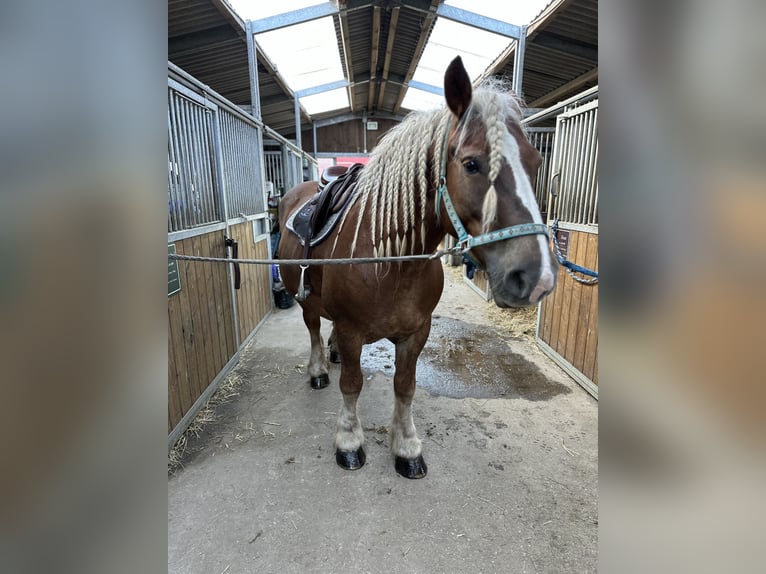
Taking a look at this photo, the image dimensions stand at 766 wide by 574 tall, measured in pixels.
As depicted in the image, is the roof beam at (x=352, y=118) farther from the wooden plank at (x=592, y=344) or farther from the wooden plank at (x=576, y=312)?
the wooden plank at (x=592, y=344)

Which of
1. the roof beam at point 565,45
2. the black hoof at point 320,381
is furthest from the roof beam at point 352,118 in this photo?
the black hoof at point 320,381

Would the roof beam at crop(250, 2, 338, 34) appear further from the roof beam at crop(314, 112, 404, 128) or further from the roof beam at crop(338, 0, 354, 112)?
the roof beam at crop(314, 112, 404, 128)

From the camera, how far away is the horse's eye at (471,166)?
1.19m

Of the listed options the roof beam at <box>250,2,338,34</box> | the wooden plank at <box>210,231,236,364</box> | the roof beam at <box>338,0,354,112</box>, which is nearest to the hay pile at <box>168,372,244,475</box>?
the wooden plank at <box>210,231,236,364</box>

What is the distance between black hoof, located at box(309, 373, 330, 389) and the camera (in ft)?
8.81

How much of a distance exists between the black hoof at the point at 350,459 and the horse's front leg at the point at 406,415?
0.18 metres

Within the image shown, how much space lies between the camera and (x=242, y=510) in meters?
1.63

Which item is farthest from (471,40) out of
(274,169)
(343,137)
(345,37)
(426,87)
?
(343,137)

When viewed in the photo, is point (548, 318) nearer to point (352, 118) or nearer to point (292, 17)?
point (292, 17)

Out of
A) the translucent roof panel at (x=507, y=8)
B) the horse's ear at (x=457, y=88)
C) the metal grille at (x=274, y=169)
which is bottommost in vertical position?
the horse's ear at (x=457, y=88)

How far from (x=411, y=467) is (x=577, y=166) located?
2.52 metres
